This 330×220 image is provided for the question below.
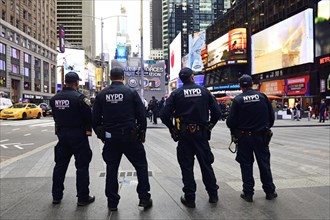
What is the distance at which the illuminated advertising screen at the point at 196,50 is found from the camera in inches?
3671

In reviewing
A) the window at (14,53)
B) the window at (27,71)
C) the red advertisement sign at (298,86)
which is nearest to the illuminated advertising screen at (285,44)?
the red advertisement sign at (298,86)

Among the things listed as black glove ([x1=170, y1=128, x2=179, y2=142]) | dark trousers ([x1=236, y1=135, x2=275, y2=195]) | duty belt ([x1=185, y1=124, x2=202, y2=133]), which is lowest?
dark trousers ([x1=236, y1=135, x2=275, y2=195])

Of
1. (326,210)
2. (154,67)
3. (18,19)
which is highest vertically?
(18,19)

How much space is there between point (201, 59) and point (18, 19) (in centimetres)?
4959

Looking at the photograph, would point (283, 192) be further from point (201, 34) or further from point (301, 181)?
point (201, 34)

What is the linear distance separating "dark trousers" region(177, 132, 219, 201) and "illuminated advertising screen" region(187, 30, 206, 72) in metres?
88.5

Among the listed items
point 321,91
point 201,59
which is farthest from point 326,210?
point 201,59

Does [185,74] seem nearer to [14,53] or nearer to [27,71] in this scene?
[14,53]

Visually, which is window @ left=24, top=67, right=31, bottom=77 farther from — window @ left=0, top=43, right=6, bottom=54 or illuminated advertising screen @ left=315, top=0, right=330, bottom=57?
illuminated advertising screen @ left=315, top=0, right=330, bottom=57

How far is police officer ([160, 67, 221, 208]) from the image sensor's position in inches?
178

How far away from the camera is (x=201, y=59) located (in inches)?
3691

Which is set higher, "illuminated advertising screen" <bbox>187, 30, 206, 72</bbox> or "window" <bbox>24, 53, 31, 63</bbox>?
"illuminated advertising screen" <bbox>187, 30, 206, 72</bbox>

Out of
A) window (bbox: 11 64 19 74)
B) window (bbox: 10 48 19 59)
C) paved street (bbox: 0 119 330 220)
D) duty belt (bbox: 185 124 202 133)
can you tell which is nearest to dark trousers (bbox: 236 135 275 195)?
paved street (bbox: 0 119 330 220)

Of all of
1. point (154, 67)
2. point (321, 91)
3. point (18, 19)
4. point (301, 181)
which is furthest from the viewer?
point (18, 19)
